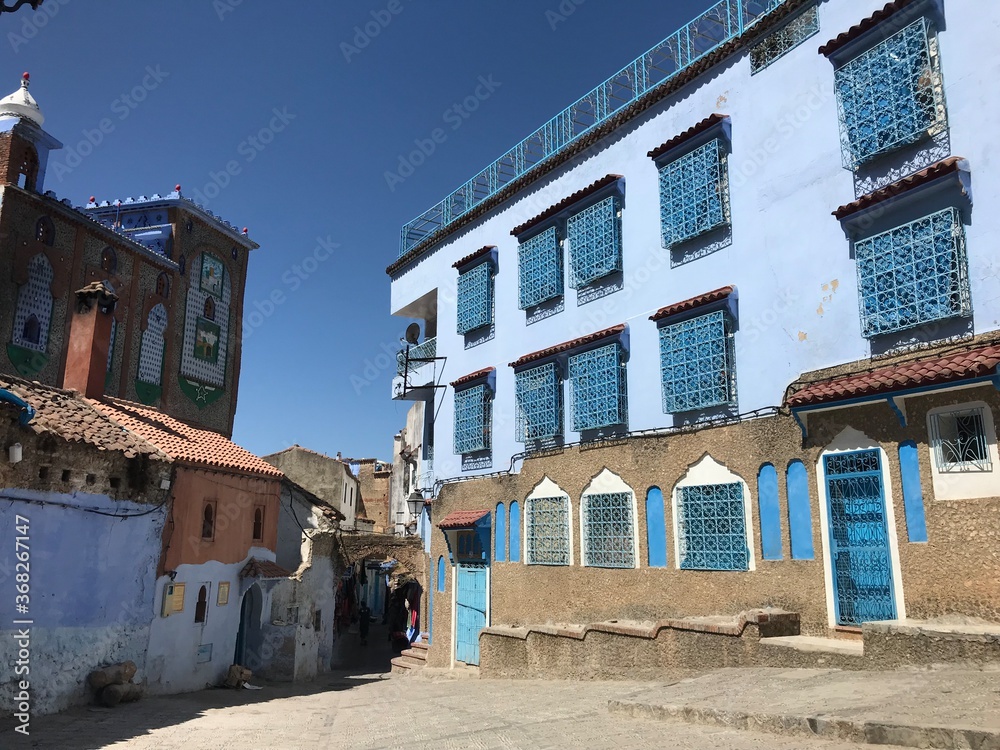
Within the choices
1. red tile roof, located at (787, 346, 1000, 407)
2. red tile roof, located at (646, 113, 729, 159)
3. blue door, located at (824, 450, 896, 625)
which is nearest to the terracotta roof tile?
red tile roof, located at (646, 113, 729, 159)

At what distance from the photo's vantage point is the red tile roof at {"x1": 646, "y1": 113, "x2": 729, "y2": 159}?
1307 centimetres

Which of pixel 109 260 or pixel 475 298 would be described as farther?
pixel 109 260

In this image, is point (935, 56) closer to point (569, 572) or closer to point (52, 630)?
point (569, 572)

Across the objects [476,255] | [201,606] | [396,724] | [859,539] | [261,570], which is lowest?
[396,724]

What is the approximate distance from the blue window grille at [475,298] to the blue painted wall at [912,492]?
10.5 metres

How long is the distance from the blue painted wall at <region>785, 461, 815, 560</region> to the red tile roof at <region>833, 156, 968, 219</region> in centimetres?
363

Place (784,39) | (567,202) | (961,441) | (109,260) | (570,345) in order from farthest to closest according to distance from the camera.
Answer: (109,260)
(567,202)
(570,345)
(784,39)
(961,441)

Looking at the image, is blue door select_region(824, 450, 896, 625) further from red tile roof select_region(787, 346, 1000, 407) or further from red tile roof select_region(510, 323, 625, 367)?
red tile roof select_region(510, 323, 625, 367)

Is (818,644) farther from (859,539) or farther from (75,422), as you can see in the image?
(75,422)

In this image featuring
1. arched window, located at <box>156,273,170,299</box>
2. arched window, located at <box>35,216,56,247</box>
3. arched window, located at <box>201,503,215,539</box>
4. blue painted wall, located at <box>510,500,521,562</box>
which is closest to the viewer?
arched window, located at <box>201,503,215,539</box>

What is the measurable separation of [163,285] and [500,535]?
1740 cm

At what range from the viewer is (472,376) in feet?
61.1

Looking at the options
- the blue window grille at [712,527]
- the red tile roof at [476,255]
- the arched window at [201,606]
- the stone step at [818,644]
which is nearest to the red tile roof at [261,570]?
the arched window at [201,606]

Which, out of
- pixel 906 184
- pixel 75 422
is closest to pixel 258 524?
pixel 75 422
